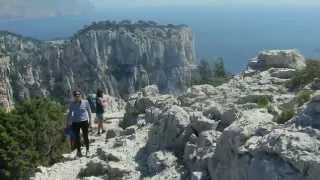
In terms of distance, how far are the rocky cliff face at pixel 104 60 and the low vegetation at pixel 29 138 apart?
272 feet

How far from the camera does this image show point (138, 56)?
139 meters

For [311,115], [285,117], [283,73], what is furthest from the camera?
[283,73]

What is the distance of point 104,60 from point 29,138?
384 feet

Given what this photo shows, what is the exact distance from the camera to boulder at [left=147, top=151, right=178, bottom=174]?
1327 cm

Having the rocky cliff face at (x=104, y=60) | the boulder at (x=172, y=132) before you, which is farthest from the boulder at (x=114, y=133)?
the rocky cliff face at (x=104, y=60)

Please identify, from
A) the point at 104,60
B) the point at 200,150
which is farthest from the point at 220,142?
the point at 104,60

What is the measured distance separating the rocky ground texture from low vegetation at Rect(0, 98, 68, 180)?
44 cm

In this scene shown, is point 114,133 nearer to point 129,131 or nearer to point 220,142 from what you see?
point 129,131

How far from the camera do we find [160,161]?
1341cm

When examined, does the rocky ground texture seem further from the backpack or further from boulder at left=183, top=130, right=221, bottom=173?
the backpack

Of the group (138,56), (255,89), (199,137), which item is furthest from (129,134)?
(138,56)

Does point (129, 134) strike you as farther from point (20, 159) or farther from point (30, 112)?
point (20, 159)

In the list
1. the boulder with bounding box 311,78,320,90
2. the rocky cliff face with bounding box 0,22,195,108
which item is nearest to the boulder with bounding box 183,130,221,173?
the boulder with bounding box 311,78,320,90

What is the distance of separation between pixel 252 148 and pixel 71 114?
5.80m
